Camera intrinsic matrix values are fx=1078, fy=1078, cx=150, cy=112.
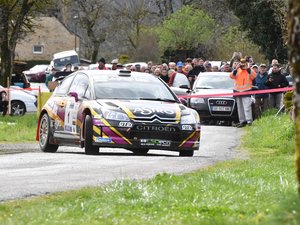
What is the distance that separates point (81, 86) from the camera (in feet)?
61.4

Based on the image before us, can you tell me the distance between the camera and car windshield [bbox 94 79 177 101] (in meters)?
18.0

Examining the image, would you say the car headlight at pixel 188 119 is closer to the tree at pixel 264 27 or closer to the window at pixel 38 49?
→ the tree at pixel 264 27

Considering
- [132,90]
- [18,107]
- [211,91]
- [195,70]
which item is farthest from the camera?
[18,107]

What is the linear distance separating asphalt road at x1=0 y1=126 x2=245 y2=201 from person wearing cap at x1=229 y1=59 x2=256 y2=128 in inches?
367

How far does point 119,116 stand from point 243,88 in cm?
1293

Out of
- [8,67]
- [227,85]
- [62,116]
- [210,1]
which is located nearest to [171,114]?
[62,116]

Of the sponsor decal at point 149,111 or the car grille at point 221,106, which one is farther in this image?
the car grille at point 221,106

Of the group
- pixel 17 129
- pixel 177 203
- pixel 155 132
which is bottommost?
pixel 17 129

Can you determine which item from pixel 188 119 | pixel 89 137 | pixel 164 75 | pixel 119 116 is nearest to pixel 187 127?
pixel 188 119

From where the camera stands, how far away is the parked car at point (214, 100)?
30.9 m

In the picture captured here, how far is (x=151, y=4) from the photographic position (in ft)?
321

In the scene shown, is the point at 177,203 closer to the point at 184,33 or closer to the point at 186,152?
the point at 186,152

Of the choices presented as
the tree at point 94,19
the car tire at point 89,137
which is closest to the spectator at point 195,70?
the car tire at point 89,137

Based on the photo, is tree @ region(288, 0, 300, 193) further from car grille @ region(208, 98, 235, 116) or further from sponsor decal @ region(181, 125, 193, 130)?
car grille @ region(208, 98, 235, 116)
